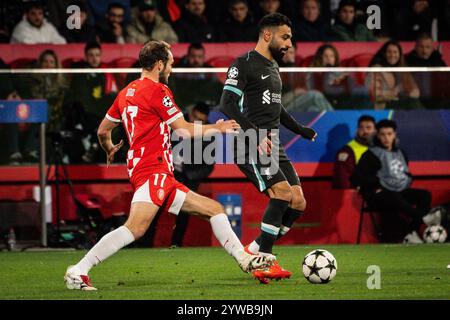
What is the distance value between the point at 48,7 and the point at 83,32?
0.88 metres

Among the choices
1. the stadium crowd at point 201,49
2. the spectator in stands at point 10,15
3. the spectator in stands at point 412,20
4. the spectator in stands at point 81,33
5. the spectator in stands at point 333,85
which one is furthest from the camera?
the spectator in stands at point 412,20

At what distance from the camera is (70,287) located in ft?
25.8

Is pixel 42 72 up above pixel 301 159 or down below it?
above

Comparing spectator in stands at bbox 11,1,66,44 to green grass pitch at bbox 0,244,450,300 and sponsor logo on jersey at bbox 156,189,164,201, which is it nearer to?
green grass pitch at bbox 0,244,450,300

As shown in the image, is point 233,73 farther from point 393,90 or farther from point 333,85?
point 393,90

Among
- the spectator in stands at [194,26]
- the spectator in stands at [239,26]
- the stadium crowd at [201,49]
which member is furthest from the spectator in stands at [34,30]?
the spectator in stands at [239,26]

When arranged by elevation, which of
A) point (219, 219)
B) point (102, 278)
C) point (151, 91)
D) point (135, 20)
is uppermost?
point (135, 20)

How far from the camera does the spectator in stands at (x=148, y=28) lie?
52.0ft

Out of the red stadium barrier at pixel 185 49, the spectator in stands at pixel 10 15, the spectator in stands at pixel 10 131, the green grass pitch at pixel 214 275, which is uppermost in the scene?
the spectator in stands at pixel 10 15

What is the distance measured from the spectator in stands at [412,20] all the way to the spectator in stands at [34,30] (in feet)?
17.1

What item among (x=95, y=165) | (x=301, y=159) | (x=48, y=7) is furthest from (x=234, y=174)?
(x=48, y=7)

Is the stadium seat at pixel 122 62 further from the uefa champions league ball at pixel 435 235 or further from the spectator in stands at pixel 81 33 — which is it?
the uefa champions league ball at pixel 435 235

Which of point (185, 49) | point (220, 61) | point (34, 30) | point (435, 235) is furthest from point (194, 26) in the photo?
point (435, 235)

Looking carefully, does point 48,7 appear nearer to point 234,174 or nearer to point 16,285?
point 234,174
